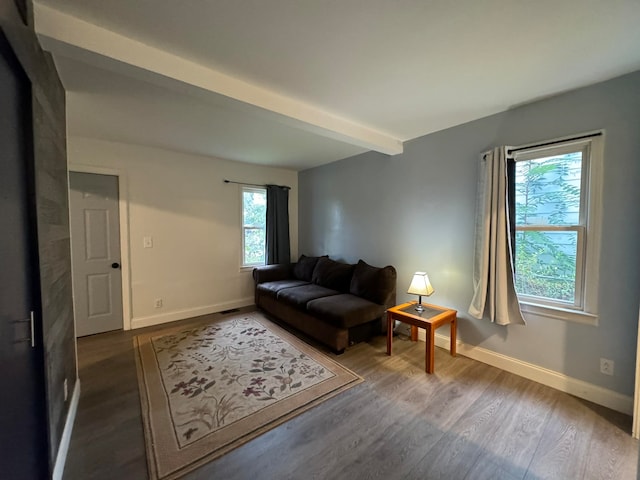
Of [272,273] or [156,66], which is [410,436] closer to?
[156,66]

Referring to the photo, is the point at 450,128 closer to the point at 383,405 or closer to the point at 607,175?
the point at 607,175

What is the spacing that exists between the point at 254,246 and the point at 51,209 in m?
3.11

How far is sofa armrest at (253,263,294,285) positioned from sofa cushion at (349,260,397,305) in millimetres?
1366

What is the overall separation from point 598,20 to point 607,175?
1088 millimetres

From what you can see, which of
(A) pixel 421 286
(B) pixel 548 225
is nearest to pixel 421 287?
(A) pixel 421 286

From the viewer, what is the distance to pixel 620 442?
1.64 meters

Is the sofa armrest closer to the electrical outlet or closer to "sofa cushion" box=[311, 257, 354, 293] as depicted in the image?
"sofa cushion" box=[311, 257, 354, 293]

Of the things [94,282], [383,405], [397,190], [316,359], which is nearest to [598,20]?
[397,190]

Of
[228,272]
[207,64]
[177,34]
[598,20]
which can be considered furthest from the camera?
[228,272]

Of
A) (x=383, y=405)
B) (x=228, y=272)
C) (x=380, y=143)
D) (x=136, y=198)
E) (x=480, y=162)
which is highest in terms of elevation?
(x=380, y=143)

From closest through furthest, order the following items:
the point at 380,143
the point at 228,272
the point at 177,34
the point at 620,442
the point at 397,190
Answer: the point at 177,34 → the point at 620,442 → the point at 380,143 → the point at 397,190 → the point at 228,272

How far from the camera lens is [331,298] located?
3.21 m

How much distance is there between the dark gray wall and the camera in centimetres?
120

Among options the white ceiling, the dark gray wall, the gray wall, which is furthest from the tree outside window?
the dark gray wall
